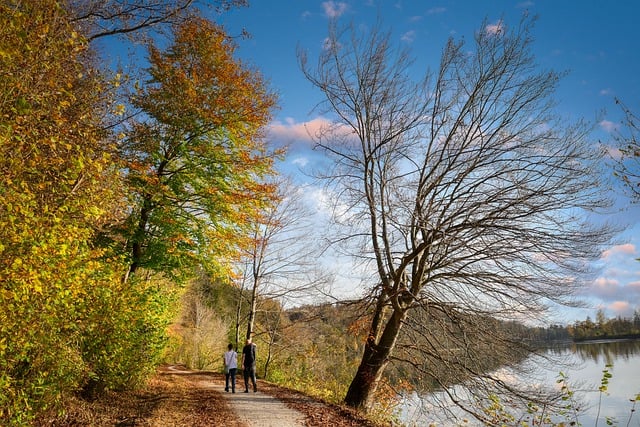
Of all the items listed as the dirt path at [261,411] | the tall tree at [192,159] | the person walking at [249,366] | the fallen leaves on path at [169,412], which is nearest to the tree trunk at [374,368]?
the fallen leaves on path at [169,412]

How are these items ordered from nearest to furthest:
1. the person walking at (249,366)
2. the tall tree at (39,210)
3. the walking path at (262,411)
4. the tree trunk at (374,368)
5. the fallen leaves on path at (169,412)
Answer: the tall tree at (39,210) < the fallen leaves on path at (169,412) < the walking path at (262,411) < the tree trunk at (374,368) < the person walking at (249,366)

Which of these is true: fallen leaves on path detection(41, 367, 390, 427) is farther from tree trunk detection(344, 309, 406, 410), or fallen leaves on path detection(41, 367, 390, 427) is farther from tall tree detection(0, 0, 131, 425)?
tall tree detection(0, 0, 131, 425)

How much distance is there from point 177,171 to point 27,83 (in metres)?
6.91

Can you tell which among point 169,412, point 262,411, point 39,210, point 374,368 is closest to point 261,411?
point 262,411

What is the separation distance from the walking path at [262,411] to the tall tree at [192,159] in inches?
145

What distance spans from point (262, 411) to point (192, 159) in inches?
289

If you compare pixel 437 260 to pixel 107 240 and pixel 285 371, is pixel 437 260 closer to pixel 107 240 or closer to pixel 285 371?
pixel 107 240

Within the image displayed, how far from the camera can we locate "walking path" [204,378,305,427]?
25.3 ft

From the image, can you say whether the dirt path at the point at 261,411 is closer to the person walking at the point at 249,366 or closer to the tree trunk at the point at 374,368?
the person walking at the point at 249,366

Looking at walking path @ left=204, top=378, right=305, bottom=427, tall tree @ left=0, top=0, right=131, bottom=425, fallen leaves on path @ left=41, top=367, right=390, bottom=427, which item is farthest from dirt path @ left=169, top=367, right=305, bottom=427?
tall tree @ left=0, top=0, right=131, bottom=425

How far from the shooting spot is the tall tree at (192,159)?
36.1ft

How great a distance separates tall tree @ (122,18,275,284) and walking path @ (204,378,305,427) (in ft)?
12.1

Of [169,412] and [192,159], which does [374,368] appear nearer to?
[169,412]

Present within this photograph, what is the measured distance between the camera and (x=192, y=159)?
458 inches
